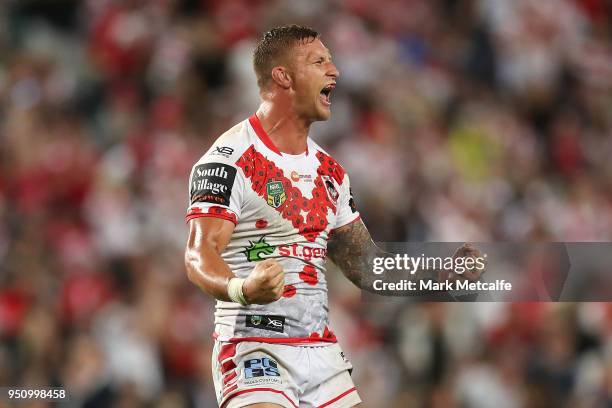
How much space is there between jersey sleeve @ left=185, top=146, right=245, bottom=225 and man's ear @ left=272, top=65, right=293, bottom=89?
436 mm

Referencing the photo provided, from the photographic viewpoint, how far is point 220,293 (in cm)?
385

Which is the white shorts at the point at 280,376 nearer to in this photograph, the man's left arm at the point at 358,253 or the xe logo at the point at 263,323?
the xe logo at the point at 263,323

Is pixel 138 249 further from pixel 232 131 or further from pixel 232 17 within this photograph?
pixel 232 131

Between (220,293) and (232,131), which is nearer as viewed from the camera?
(220,293)

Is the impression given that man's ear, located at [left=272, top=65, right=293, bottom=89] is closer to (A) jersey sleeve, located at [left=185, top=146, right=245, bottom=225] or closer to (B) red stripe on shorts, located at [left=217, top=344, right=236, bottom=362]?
(A) jersey sleeve, located at [left=185, top=146, right=245, bottom=225]

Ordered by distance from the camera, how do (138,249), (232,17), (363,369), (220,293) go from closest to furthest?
(220,293), (363,369), (138,249), (232,17)

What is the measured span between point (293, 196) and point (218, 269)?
0.64 meters

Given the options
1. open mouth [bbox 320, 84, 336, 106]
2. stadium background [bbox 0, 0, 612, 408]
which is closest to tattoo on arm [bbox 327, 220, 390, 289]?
open mouth [bbox 320, 84, 336, 106]

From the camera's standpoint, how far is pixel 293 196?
4.44 metres

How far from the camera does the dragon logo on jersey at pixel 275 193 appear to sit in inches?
172

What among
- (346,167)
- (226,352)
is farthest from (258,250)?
(346,167)

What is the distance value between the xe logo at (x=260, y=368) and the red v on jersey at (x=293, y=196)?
1.80ft

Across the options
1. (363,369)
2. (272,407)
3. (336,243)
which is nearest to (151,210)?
(363,369)

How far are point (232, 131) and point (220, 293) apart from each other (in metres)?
0.89
